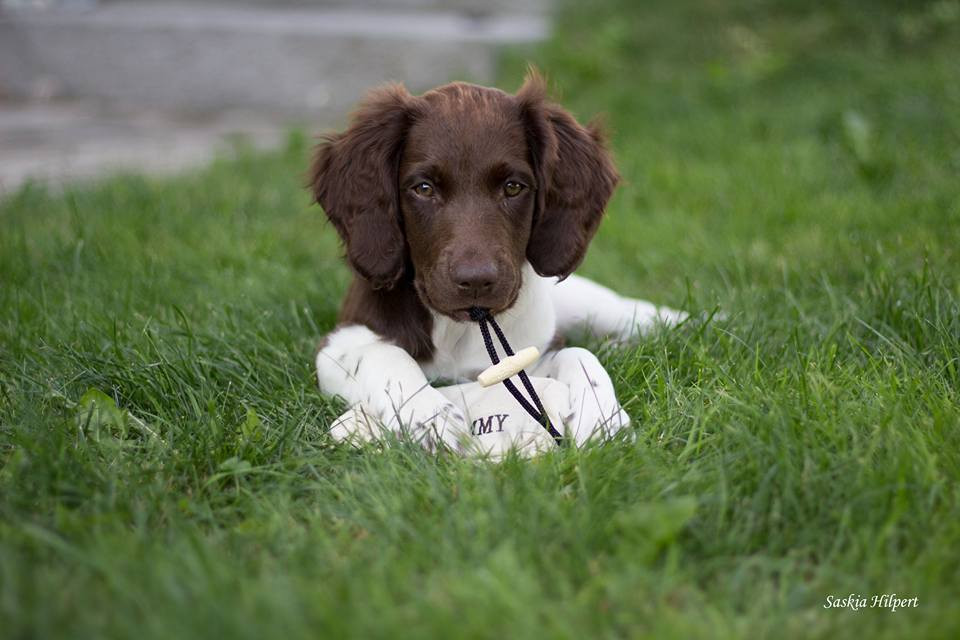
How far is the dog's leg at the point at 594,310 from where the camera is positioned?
133 inches

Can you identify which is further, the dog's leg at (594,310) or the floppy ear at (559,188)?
the dog's leg at (594,310)

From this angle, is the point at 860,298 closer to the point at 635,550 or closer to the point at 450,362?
the point at 450,362

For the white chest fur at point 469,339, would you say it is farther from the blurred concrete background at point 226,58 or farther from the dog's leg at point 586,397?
the blurred concrete background at point 226,58

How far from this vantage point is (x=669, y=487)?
202cm

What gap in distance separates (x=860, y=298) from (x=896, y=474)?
1444mm

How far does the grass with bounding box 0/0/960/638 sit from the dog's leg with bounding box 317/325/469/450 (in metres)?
0.09

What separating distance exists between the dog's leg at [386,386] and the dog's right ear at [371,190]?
0.21m

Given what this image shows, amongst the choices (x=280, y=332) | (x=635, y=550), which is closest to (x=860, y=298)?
(x=635, y=550)

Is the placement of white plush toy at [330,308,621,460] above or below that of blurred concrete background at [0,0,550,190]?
below

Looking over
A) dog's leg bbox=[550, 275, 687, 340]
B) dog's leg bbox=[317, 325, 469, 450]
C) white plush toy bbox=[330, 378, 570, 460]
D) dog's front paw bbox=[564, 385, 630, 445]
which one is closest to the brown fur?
dog's leg bbox=[317, 325, 469, 450]

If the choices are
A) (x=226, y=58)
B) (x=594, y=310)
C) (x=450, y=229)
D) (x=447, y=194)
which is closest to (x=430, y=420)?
(x=450, y=229)

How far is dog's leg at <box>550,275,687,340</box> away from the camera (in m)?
3.38

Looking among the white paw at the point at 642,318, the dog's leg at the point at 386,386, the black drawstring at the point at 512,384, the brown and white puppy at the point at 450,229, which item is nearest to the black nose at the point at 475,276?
the brown and white puppy at the point at 450,229

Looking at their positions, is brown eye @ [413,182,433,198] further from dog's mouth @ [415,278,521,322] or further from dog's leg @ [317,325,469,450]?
dog's leg @ [317,325,469,450]
